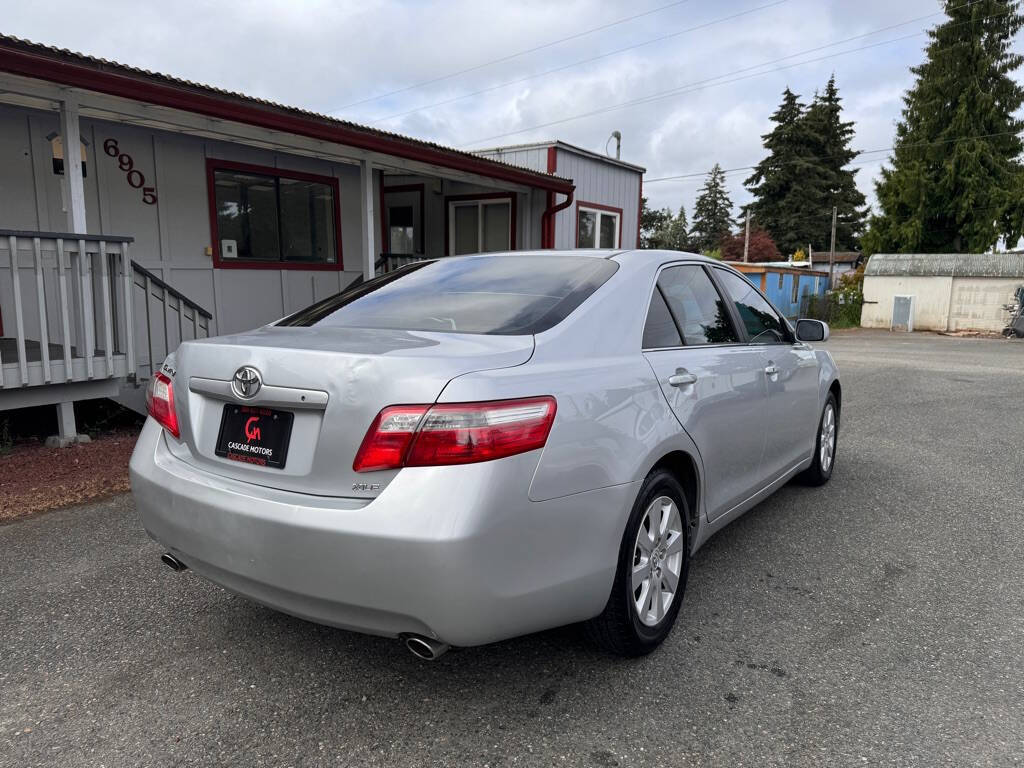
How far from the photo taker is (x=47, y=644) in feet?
9.49

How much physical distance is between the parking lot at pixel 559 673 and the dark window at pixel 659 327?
1172mm

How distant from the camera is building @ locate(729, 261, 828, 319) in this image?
2469cm

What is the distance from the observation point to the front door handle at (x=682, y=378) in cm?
288

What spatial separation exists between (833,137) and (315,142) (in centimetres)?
5912

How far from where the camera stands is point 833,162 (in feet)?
191

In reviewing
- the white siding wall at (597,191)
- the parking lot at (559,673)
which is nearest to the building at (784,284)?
the white siding wall at (597,191)

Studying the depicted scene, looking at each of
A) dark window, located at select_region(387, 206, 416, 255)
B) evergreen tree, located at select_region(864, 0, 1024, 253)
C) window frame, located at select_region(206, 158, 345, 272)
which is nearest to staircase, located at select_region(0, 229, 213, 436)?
window frame, located at select_region(206, 158, 345, 272)

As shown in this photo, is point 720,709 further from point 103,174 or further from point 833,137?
point 833,137

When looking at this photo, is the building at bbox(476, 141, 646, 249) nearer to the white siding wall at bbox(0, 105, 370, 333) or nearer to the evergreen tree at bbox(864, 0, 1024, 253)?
the white siding wall at bbox(0, 105, 370, 333)

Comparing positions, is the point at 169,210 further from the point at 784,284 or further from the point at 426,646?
the point at 784,284

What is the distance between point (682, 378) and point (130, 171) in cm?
760

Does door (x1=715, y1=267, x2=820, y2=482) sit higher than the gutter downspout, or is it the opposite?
the gutter downspout

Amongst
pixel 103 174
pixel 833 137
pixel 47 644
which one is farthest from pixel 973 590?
pixel 833 137

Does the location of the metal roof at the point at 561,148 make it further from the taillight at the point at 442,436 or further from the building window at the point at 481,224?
the taillight at the point at 442,436
